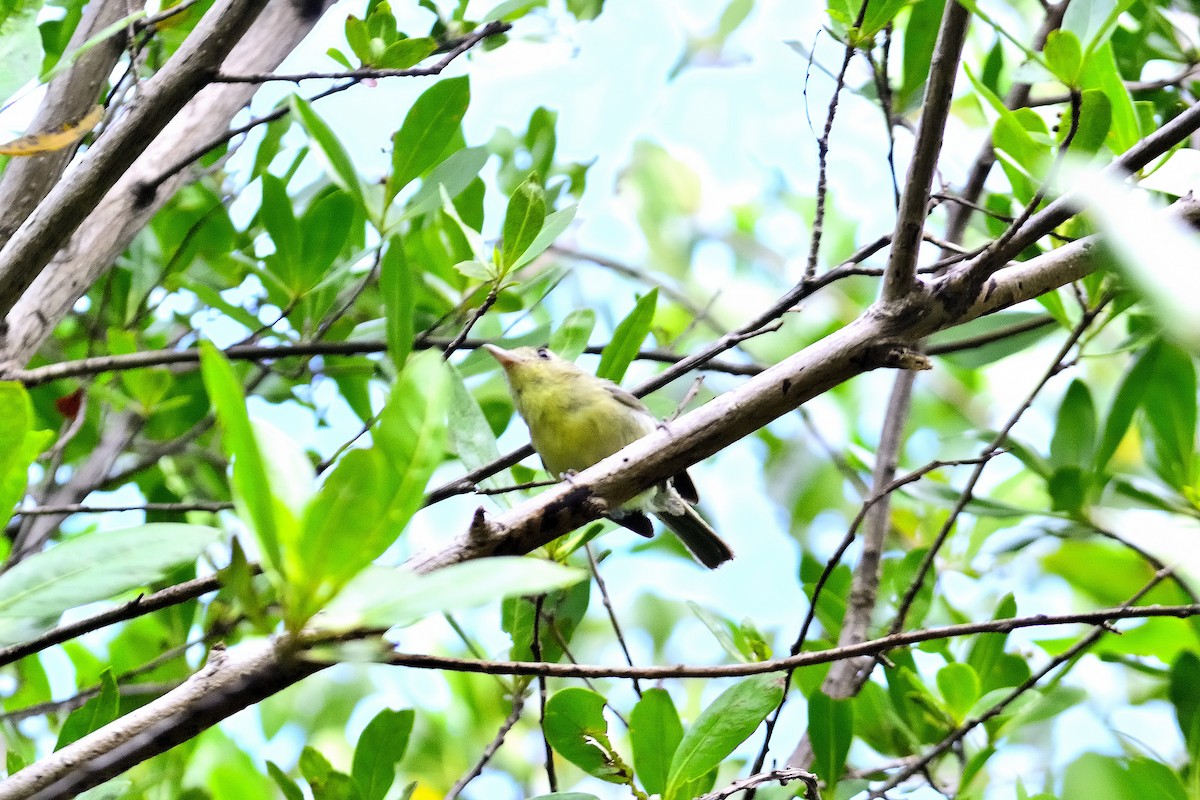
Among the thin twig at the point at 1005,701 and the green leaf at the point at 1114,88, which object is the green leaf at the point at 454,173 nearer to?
the green leaf at the point at 1114,88

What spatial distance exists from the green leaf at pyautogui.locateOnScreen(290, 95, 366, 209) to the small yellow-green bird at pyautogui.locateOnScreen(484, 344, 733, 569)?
1.51m

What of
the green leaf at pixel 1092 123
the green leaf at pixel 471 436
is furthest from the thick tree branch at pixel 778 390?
the green leaf at pixel 471 436

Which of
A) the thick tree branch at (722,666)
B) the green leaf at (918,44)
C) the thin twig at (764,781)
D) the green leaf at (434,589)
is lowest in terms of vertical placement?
the thin twig at (764,781)

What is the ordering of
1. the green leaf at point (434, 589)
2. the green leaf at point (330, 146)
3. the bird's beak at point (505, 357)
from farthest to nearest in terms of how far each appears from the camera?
the bird's beak at point (505, 357)
the green leaf at point (330, 146)
the green leaf at point (434, 589)

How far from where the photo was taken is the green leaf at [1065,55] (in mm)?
1896

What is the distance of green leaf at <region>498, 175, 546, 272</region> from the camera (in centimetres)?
193

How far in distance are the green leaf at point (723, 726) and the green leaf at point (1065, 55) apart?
3.74 feet

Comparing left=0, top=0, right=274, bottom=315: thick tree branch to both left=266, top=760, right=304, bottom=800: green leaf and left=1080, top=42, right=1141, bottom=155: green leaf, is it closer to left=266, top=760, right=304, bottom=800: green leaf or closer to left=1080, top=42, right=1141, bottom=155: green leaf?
left=266, top=760, right=304, bottom=800: green leaf

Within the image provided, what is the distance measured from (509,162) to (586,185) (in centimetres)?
23

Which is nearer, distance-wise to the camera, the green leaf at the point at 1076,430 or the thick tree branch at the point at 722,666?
the thick tree branch at the point at 722,666

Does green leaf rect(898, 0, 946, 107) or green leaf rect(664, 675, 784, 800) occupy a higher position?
green leaf rect(898, 0, 946, 107)

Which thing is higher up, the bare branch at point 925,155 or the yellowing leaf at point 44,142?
the yellowing leaf at point 44,142

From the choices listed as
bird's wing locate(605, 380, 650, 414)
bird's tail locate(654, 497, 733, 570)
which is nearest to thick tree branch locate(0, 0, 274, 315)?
bird's wing locate(605, 380, 650, 414)

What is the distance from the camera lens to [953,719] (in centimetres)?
235
